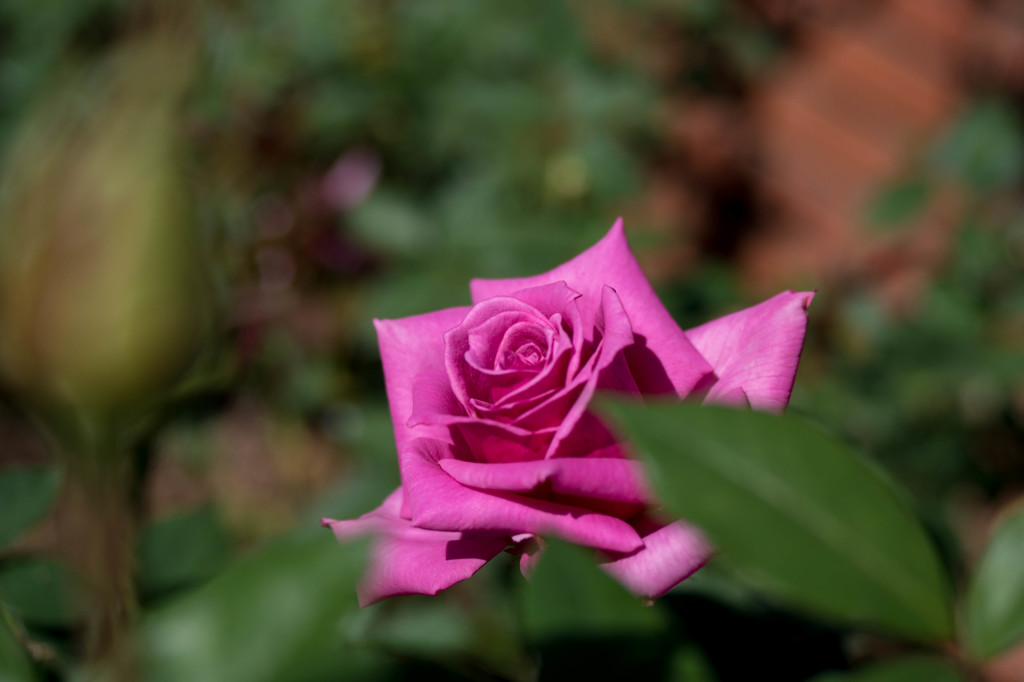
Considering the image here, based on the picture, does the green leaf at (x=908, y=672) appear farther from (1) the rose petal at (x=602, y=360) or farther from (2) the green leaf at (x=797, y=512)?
(1) the rose petal at (x=602, y=360)

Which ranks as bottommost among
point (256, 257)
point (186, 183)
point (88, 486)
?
point (256, 257)

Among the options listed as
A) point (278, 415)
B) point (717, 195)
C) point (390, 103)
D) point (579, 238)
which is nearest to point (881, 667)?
point (579, 238)

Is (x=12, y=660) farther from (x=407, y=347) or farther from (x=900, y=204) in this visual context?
(x=900, y=204)

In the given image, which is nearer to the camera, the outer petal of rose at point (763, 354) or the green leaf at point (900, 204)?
the outer petal of rose at point (763, 354)

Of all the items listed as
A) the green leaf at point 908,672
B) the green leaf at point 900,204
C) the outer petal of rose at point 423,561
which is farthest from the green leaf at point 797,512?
the green leaf at point 900,204

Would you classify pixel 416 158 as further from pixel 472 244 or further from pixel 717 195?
pixel 717 195

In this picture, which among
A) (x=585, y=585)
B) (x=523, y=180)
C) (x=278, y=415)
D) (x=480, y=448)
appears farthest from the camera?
(x=278, y=415)

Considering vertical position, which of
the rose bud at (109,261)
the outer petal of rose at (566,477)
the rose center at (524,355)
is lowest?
the outer petal of rose at (566,477)
